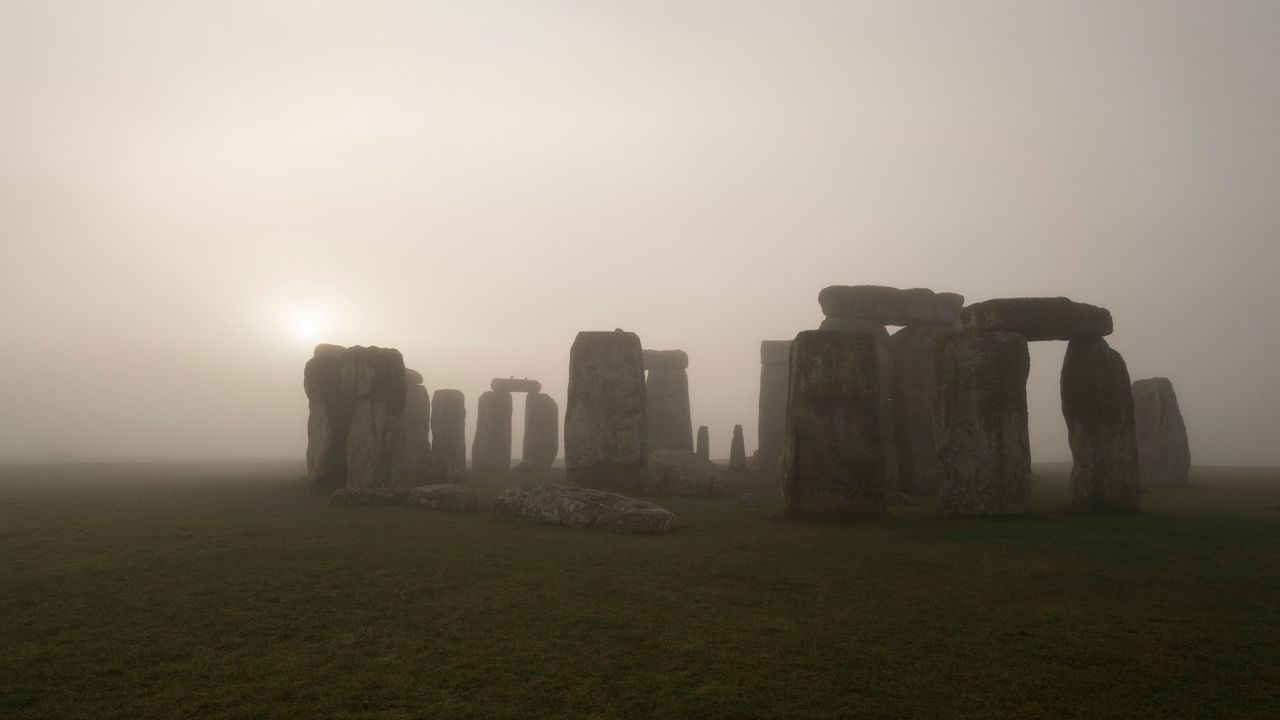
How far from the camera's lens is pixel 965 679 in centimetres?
471

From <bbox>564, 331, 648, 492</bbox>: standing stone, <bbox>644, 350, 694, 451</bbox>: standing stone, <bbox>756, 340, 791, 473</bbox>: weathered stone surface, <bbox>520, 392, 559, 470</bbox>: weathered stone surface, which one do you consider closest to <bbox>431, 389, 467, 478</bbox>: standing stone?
<bbox>520, 392, 559, 470</bbox>: weathered stone surface

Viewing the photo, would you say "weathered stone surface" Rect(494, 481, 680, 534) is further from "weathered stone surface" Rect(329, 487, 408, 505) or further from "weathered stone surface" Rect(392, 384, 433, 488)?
"weathered stone surface" Rect(392, 384, 433, 488)

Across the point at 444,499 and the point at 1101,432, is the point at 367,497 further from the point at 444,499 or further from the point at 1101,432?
the point at 1101,432

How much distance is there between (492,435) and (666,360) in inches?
227

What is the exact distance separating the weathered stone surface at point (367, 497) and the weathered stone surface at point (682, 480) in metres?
4.59

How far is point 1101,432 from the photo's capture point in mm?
12094

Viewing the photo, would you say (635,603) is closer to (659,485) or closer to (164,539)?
(164,539)

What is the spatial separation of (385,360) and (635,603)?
934 cm

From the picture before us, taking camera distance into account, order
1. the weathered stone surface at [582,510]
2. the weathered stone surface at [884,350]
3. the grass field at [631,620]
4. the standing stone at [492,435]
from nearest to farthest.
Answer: the grass field at [631,620], the weathered stone surface at [582,510], the weathered stone surface at [884,350], the standing stone at [492,435]

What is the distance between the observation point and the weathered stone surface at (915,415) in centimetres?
1602

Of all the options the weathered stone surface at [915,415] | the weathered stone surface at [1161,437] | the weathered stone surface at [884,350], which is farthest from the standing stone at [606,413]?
the weathered stone surface at [1161,437]

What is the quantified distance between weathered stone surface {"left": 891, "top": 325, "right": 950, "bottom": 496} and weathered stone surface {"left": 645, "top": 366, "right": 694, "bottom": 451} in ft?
28.5

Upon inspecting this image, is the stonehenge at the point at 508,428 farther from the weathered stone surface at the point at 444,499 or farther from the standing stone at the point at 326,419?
the weathered stone surface at the point at 444,499

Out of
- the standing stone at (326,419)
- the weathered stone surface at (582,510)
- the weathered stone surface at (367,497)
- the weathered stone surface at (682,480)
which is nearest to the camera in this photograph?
the weathered stone surface at (582,510)
